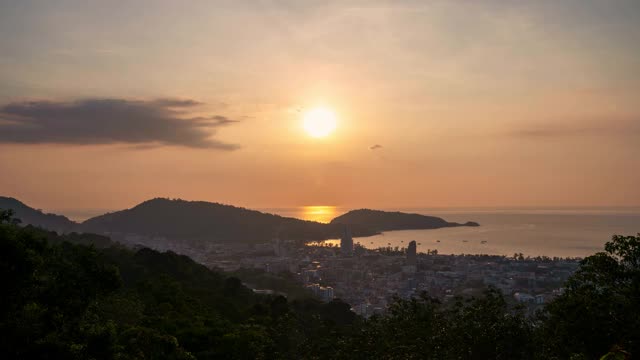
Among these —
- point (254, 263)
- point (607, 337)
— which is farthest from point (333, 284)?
point (607, 337)

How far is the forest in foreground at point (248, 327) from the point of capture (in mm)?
11250

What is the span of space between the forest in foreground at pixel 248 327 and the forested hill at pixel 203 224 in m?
121

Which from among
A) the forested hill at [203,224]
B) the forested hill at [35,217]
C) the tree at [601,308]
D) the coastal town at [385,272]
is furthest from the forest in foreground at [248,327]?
the forested hill at [203,224]

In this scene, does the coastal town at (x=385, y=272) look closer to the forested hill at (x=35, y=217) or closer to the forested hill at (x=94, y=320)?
the forested hill at (x=35, y=217)

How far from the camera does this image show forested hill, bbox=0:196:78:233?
126875 millimetres

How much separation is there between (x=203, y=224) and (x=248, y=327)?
138 metres

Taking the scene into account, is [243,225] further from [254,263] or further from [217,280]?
[217,280]

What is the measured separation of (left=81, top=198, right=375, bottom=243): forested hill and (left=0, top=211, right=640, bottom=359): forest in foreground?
4771 inches

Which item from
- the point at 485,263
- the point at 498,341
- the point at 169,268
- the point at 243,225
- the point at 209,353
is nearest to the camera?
the point at 498,341

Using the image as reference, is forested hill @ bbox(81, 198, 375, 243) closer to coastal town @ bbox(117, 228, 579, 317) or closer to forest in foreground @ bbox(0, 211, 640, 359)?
coastal town @ bbox(117, 228, 579, 317)

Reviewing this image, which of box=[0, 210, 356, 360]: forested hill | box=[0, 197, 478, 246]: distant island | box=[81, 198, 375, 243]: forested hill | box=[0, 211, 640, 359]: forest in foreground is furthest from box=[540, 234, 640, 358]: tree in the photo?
box=[81, 198, 375, 243]: forested hill

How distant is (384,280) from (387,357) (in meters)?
58.4

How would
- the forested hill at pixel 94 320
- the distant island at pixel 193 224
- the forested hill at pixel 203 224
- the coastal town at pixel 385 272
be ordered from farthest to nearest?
the forested hill at pixel 203 224 < the distant island at pixel 193 224 < the coastal town at pixel 385 272 < the forested hill at pixel 94 320

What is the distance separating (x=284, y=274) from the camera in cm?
7469
